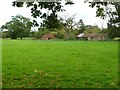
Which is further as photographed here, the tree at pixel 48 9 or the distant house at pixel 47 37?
the distant house at pixel 47 37

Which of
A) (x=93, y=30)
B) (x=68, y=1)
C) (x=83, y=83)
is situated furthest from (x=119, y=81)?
(x=93, y=30)

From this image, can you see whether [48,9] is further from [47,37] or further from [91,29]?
[91,29]

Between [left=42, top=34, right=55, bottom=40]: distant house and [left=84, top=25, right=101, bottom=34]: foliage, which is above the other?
[left=84, top=25, right=101, bottom=34]: foliage

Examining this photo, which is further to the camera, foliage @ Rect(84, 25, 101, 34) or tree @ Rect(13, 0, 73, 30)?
foliage @ Rect(84, 25, 101, 34)

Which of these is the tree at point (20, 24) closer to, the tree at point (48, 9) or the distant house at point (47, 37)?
the tree at point (48, 9)

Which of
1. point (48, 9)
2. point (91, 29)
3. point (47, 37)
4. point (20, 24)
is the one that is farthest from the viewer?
point (91, 29)

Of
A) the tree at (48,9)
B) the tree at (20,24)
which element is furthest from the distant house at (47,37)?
the tree at (48,9)

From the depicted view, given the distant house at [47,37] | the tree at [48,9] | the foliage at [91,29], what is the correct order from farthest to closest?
the foliage at [91,29] → the distant house at [47,37] → the tree at [48,9]

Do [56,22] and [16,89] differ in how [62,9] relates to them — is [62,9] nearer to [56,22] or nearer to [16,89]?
[56,22]

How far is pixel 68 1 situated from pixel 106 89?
305 centimetres

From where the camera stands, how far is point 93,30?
302 ft

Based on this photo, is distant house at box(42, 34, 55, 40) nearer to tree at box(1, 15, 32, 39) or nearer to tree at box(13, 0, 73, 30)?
tree at box(1, 15, 32, 39)

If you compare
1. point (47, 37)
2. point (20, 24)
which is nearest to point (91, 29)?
point (47, 37)

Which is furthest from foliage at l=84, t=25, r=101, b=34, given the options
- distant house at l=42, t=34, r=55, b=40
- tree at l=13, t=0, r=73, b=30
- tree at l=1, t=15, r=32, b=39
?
tree at l=13, t=0, r=73, b=30
